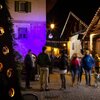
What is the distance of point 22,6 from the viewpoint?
30391 millimetres

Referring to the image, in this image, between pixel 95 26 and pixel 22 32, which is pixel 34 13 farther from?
pixel 95 26

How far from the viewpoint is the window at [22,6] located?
30219 mm

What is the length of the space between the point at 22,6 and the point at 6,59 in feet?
81.9

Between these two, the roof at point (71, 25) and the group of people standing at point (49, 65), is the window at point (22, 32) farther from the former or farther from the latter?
the group of people standing at point (49, 65)

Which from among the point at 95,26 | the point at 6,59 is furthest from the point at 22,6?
the point at 6,59

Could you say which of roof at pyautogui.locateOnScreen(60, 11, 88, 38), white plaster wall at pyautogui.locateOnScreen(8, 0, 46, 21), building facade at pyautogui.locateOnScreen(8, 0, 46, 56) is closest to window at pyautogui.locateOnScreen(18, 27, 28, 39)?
building facade at pyautogui.locateOnScreen(8, 0, 46, 56)

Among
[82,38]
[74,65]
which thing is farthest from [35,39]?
[74,65]

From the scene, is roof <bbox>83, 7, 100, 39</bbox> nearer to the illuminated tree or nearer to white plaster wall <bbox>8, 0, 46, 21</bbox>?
white plaster wall <bbox>8, 0, 46, 21</bbox>

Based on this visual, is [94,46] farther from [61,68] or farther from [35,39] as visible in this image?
[61,68]

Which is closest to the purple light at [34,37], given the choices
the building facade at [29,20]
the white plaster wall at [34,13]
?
the building facade at [29,20]

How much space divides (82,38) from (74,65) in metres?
14.8

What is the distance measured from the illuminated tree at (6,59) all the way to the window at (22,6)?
24519mm

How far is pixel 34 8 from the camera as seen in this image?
30.3m

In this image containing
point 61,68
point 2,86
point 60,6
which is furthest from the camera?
point 60,6
